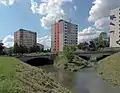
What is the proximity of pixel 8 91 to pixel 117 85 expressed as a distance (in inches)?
1201

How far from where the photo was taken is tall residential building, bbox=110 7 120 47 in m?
156

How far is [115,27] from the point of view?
6280 inches

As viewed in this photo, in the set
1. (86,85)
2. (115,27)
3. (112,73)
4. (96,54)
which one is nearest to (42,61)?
(96,54)

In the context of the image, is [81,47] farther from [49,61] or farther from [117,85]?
[117,85]

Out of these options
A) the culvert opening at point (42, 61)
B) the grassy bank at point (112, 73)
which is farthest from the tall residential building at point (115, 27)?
the grassy bank at point (112, 73)

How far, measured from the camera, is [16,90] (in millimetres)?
16141

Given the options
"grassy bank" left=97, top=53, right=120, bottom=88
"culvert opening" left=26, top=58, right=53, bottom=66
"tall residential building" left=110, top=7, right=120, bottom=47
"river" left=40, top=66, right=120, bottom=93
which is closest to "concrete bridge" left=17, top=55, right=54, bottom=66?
"culvert opening" left=26, top=58, right=53, bottom=66

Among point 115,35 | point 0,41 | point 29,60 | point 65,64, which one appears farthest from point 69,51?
point 115,35

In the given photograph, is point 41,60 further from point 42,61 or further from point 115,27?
point 115,27

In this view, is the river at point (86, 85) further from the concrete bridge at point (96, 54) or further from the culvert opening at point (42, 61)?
the concrete bridge at point (96, 54)

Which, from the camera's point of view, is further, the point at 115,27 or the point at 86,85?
the point at 115,27

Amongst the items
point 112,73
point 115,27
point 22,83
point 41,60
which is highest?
point 115,27

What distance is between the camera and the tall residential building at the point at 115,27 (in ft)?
513

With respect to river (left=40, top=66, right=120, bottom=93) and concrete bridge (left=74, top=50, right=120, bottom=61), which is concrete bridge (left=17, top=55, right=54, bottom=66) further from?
river (left=40, top=66, right=120, bottom=93)
